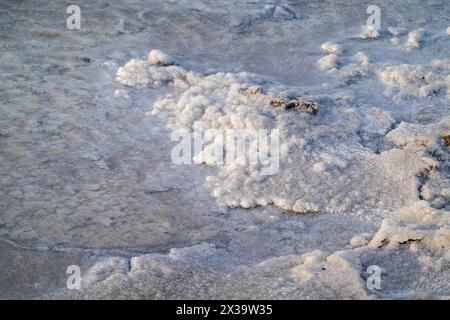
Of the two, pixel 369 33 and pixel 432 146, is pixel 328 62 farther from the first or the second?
pixel 432 146

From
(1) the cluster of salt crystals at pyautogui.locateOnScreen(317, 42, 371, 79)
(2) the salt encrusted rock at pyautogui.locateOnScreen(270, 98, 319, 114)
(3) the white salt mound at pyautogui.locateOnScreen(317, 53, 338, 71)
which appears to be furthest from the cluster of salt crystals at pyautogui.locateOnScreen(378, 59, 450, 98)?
(2) the salt encrusted rock at pyautogui.locateOnScreen(270, 98, 319, 114)

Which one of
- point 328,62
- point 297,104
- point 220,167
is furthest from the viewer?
point 328,62

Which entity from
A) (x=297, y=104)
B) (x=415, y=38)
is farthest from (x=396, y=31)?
(x=297, y=104)

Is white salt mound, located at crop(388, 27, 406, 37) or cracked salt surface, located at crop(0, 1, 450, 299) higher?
white salt mound, located at crop(388, 27, 406, 37)

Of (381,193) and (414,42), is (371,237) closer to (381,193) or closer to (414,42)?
(381,193)

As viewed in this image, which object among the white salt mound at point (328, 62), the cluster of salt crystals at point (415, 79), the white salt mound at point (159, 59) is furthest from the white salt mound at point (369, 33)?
the white salt mound at point (159, 59)

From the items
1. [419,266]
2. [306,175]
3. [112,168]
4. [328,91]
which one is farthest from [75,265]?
[328,91]

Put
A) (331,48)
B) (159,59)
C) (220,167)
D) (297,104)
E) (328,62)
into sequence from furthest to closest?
(331,48) < (328,62) < (159,59) < (297,104) < (220,167)

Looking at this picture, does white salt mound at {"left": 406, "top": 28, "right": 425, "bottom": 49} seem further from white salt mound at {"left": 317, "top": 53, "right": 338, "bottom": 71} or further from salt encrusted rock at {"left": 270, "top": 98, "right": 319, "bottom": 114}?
salt encrusted rock at {"left": 270, "top": 98, "right": 319, "bottom": 114}
